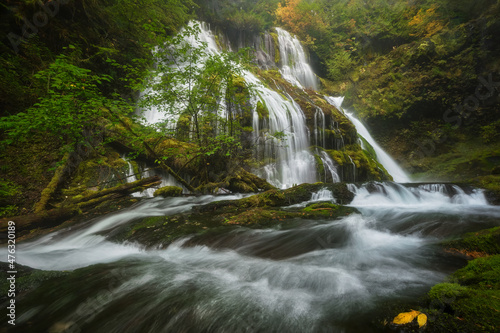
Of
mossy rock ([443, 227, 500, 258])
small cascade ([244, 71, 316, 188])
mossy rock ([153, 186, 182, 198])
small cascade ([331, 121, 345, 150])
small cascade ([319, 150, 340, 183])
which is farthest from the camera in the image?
small cascade ([331, 121, 345, 150])

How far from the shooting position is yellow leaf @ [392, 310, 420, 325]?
133cm

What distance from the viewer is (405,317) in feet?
4.47

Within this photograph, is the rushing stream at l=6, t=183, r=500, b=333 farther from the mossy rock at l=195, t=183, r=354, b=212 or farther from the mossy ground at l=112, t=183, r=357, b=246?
the mossy rock at l=195, t=183, r=354, b=212

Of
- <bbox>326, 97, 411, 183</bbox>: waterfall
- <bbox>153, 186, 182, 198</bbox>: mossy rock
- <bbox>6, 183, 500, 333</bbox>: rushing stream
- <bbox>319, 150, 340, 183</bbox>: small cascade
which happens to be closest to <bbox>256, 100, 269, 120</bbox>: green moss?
<bbox>319, 150, 340, 183</bbox>: small cascade

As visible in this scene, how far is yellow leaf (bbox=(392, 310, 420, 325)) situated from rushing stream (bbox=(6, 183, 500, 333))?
0.59 feet

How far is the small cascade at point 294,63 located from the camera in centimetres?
2111

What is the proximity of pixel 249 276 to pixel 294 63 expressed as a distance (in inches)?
935

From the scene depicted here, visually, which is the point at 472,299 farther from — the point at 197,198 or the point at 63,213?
the point at 63,213

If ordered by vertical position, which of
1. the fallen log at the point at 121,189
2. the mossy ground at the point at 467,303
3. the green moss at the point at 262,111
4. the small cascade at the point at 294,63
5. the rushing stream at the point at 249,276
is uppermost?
the small cascade at the point at 294,63

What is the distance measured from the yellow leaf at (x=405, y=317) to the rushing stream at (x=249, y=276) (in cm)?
18

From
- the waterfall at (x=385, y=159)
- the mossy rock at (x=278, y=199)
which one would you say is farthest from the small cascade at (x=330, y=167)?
the waterfall at (x=385, y=159)

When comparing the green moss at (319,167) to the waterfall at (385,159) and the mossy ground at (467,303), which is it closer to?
the waterfall at (385,159)

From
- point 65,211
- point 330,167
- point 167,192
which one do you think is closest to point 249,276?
point 65,211

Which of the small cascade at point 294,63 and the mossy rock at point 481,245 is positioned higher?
the small cascade at point 294,63
